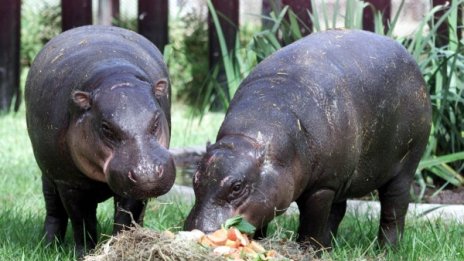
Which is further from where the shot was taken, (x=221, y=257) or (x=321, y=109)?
(x=321, y=109)

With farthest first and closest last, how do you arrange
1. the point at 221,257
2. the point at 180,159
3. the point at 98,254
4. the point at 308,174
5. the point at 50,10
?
the point at 50,10
the point at 180,159
the point at 308,174
the point at 98,254
the point at 221,257

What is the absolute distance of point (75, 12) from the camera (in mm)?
11547

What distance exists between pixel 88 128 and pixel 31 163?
339 cm

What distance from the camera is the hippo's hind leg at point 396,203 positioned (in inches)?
218

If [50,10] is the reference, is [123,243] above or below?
above

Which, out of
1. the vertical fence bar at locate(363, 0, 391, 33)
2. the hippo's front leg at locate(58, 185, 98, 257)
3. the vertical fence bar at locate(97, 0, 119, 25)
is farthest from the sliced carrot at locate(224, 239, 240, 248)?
A: the vertical fence bar at locate(97, 0, 119, 25)

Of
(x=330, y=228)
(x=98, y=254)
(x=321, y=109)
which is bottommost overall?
(x=330, y=228)

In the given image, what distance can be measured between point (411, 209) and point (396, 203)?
0.69 metres

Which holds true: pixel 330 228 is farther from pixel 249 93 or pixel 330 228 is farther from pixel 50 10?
pixel 50 10

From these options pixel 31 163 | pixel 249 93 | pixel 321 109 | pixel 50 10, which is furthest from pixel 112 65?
pixel 50 10

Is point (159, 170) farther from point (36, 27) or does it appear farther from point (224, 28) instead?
point (36, 27)

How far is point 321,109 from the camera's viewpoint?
4871 millimetres

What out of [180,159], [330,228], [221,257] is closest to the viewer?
[221,257]

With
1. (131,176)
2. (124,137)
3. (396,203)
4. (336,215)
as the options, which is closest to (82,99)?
Answer: (124,137)
